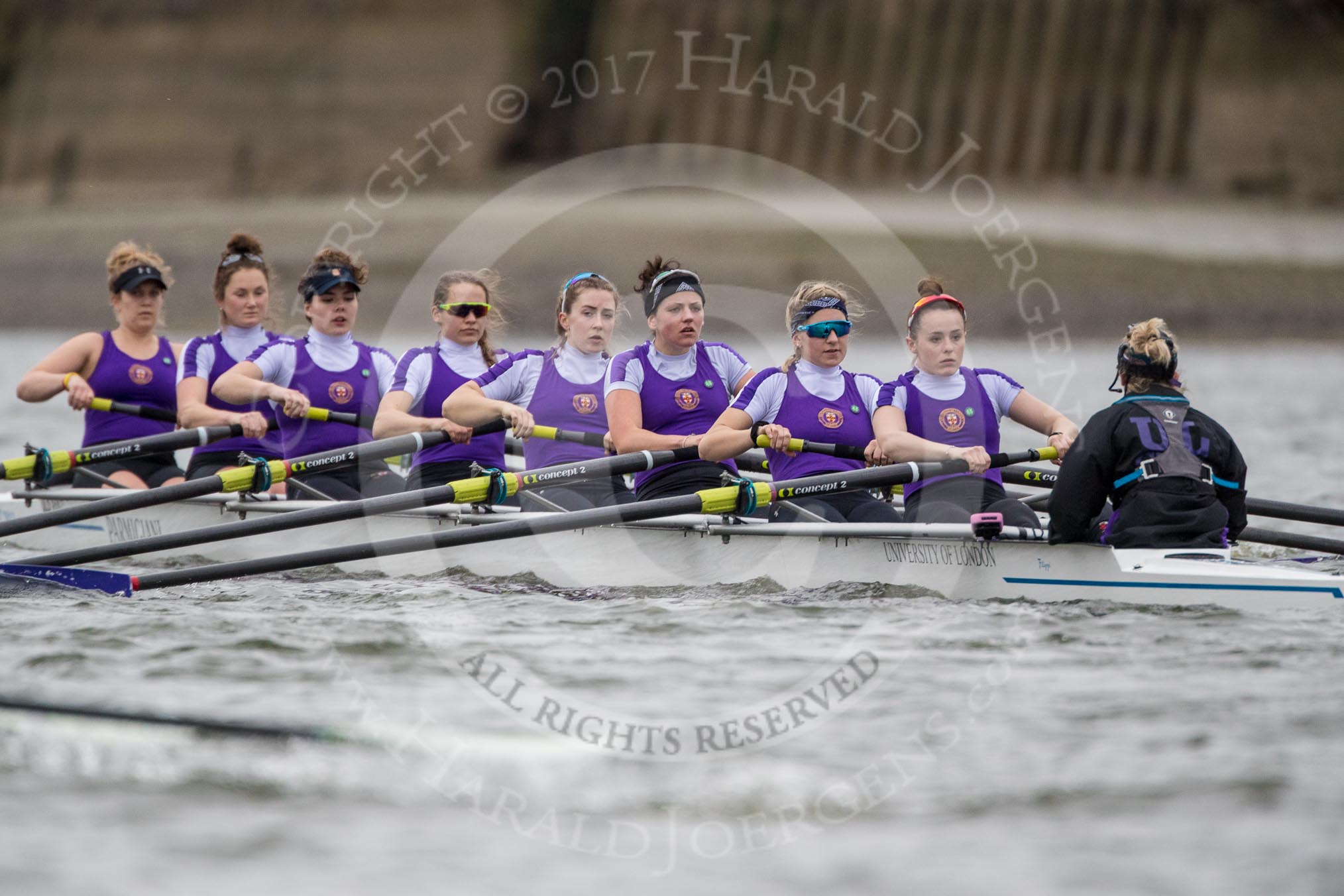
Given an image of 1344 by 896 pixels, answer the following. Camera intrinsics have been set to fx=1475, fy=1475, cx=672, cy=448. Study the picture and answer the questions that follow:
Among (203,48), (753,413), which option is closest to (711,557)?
(753,413)

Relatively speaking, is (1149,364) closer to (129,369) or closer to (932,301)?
(932,301)

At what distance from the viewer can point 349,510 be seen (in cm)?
755

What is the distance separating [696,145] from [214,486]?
977 inches

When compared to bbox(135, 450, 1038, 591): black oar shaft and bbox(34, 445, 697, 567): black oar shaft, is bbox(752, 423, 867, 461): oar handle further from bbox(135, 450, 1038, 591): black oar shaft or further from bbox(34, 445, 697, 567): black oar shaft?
bbox(34, 445, 697, 567): black oar shaft

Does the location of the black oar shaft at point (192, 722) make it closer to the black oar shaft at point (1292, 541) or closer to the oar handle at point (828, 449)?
the oar handle at point (828, 449)

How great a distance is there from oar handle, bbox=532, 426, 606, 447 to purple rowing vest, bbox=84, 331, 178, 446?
10.3ft

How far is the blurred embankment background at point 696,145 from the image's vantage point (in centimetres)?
3453

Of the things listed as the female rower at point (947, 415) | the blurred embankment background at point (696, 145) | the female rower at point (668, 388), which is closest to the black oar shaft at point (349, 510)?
the female rower at point (668, 388)

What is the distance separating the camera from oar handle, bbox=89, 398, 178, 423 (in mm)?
9758

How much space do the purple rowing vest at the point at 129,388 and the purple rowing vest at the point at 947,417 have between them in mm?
→ 5177

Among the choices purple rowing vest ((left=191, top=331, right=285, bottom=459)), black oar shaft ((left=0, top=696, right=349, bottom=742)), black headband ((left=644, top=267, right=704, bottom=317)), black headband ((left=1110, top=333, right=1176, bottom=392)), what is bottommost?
black oar shaft ((left=0, top=696, right=349, bottom=742))

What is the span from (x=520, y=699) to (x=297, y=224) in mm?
36408

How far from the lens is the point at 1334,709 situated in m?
5.18

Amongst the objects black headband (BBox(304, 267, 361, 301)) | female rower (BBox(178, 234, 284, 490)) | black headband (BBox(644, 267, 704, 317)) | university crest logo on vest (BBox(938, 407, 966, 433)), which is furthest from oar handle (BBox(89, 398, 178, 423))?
university crest logo on vest (BBox(938, 407, 966, 433))
